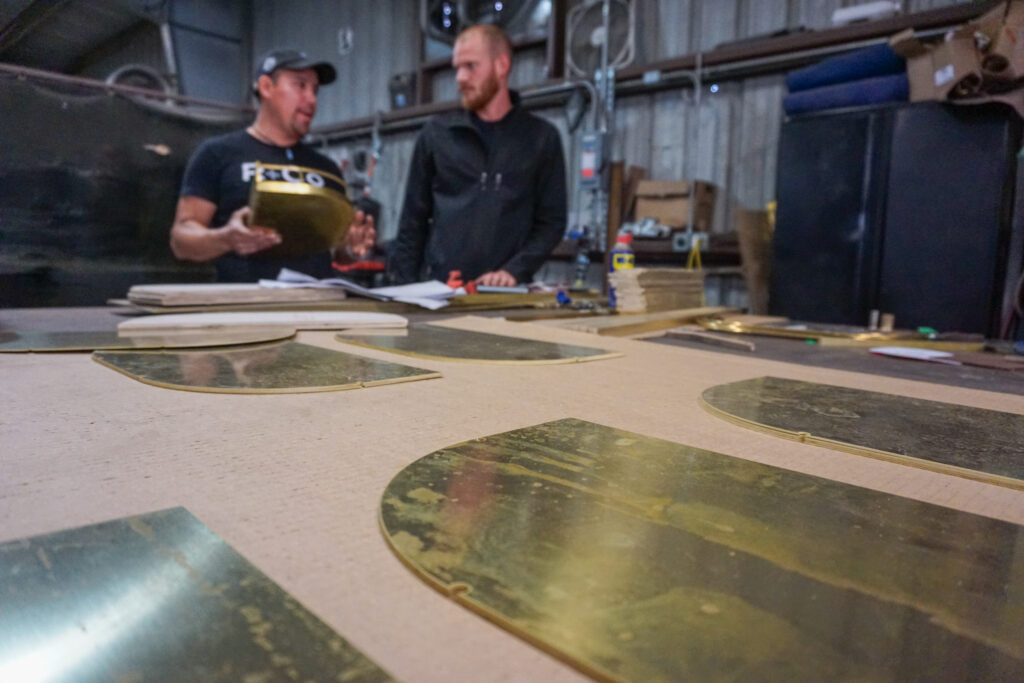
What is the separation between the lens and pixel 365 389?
2.30 ft

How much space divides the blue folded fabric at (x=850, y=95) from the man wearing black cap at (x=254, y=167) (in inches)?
95.1

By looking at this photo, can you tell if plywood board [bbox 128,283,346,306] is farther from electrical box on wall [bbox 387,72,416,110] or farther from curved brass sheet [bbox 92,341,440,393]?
electrical box on wall [bbox 387,72,416,110]

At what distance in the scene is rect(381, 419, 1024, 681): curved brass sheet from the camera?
0.23 metres

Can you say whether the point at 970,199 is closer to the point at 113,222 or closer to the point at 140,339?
the point at 140,339

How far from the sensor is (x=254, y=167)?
238 centimetres

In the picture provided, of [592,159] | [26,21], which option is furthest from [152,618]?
[592,159]

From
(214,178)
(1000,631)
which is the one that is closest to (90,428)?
(1000,631)

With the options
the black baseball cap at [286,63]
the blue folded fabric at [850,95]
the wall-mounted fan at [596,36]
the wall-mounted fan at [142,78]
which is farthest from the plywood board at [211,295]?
the wall-mounted fan at [142,78]

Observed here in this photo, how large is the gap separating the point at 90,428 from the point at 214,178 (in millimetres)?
2142

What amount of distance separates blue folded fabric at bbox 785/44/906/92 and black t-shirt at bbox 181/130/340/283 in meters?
2.65

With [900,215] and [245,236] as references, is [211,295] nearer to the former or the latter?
[245,236]

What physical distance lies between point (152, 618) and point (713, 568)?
25cm

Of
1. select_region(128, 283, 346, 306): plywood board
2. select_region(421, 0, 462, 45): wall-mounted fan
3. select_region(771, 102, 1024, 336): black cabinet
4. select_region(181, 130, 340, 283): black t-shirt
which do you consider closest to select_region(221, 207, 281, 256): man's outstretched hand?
select_region(181, 130, 340, 283): black t-shirt

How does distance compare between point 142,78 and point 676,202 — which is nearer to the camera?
point 676,202
